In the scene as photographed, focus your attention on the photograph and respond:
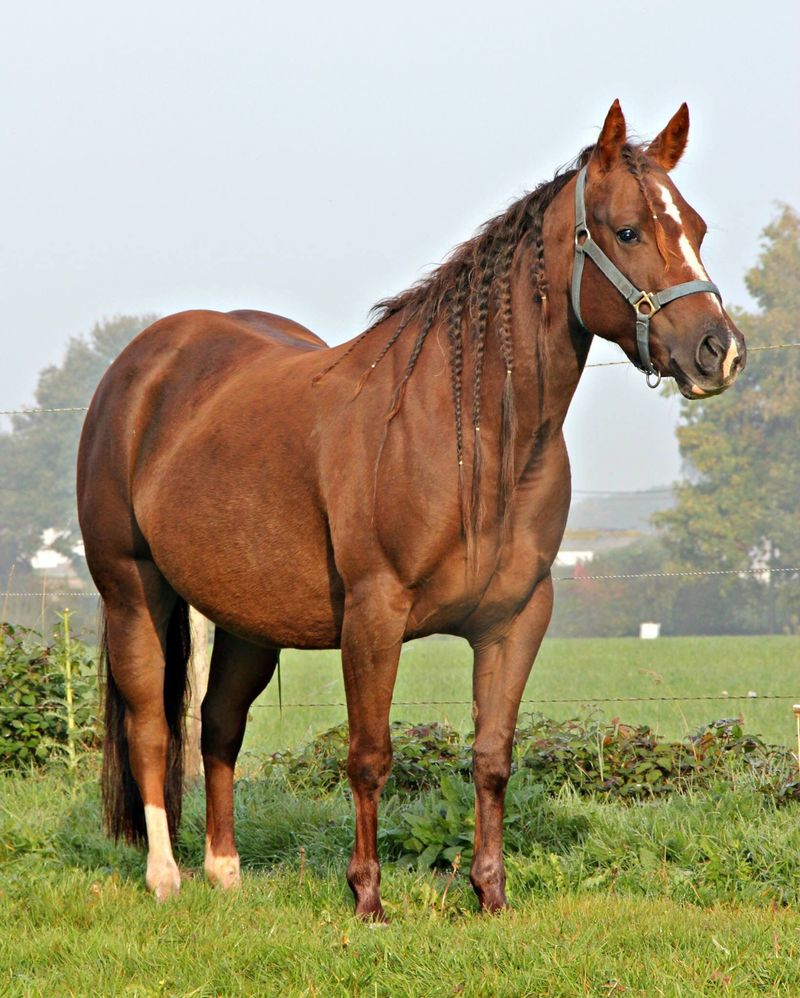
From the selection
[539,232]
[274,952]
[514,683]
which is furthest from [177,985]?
[539,232]

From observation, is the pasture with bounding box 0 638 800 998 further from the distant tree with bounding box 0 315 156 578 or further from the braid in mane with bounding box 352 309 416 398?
the distant tree with bounding box 0 315 156 578

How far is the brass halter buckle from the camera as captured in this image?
3211 mm

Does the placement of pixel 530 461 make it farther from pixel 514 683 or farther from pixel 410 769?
pixel 410 769

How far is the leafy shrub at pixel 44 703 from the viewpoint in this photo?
21.3ft

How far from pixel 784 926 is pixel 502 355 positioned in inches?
73.0

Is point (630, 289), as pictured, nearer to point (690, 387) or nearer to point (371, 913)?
point (690, 387)

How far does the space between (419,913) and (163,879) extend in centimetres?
110

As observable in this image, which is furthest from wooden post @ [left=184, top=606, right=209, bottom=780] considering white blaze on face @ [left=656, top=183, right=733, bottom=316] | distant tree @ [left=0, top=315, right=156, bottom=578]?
distant tree @ [left=0, top=315, right=156, bottom=578]

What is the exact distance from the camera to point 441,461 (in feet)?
11.4

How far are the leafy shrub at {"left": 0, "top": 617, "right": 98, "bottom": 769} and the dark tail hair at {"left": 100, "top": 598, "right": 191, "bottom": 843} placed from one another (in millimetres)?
1647

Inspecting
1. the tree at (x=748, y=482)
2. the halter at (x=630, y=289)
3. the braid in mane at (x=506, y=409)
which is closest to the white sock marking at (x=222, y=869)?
the braid in mane at (x=506, y=409)

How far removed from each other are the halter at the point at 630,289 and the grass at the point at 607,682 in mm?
4630

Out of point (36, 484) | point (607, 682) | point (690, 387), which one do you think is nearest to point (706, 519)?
point (607, 682)

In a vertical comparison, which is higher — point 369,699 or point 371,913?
point 369,699
